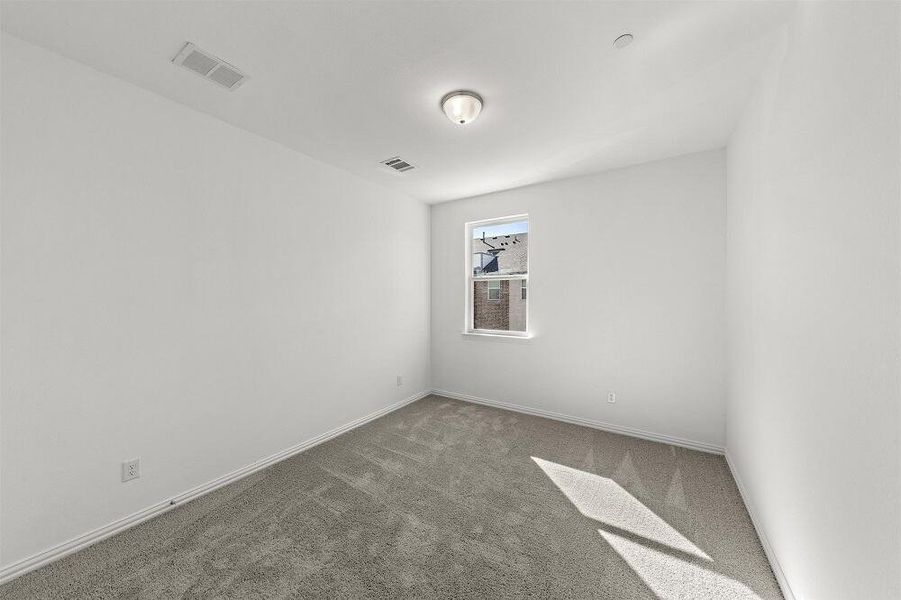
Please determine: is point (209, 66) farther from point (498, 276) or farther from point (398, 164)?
point (498, 276)

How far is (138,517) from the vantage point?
83.4 inches

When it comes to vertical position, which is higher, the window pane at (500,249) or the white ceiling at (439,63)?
the white ceiling at (439,63)

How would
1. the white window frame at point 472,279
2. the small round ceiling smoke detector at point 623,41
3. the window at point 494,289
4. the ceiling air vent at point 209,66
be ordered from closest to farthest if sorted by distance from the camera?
the small round ceiling smoke detector at point 623,41
the ceiling air vent at point 209,66
the white window frame at point 472,279
the window at point 494,289

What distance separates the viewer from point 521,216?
4.13 meters

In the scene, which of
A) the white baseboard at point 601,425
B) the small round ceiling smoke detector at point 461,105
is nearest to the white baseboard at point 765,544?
the white baseboard at point 601,425

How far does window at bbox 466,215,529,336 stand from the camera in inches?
169

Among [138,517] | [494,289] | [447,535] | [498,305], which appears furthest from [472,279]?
[138,517]

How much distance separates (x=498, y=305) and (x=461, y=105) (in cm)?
265

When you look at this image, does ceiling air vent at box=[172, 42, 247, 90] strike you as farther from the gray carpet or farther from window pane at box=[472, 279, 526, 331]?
window pane at box=[472, 279, 526, 331]

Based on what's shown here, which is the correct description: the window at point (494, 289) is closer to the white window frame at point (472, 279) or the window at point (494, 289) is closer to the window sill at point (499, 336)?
the white window frame at point (472, 279)

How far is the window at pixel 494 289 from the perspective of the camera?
4.46 m

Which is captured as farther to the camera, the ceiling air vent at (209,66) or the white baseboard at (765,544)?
the ceiling air vent at (209,66)

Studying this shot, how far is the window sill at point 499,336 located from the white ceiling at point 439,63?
210 centimetres

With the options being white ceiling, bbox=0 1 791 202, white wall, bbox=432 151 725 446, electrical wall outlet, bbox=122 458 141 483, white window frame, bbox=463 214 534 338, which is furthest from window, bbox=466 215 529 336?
electrical wall outlet, bbox=122 458 141 483
